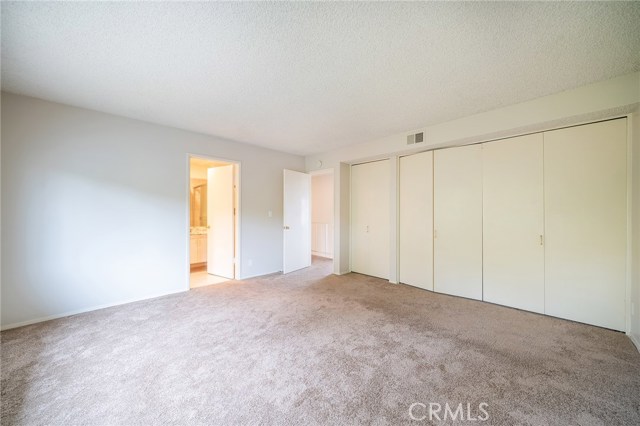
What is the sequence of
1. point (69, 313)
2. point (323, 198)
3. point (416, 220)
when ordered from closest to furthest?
point (69, 313), point (416, 220), point (323, 198)

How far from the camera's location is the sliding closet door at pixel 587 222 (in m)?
2.52

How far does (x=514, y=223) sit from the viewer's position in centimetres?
315

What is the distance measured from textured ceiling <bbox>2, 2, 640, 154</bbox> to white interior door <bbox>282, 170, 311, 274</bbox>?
2222 mm

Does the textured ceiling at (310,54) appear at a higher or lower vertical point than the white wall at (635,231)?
higher

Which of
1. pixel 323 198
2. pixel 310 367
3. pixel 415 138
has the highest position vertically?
pixel 415 138

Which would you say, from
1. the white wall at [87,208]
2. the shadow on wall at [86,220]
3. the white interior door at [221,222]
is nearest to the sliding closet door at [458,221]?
the white interior door at [221,222]

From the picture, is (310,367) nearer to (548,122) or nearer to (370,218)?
(370,218)

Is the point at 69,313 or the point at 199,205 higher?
the point at 199,205

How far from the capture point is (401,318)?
2.87 metres

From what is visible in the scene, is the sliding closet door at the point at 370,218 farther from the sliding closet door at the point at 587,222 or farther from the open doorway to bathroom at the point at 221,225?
the open doorway to bathroom at the point at 221,225

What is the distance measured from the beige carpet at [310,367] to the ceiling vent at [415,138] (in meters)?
2.39

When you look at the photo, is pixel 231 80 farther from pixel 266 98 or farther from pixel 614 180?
pixel 614 180

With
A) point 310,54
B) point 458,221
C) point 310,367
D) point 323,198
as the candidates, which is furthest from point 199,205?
point 458,221

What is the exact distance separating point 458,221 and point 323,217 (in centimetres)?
401
